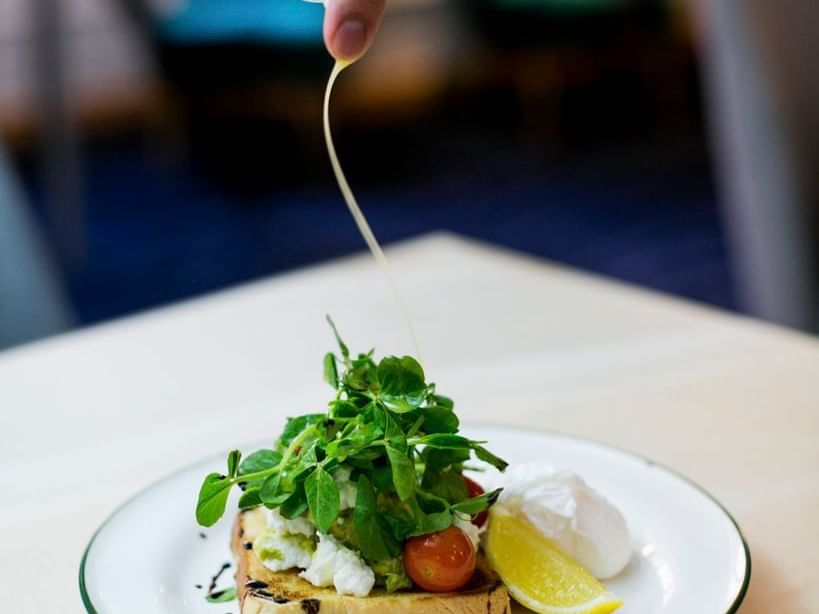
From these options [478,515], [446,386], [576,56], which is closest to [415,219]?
[576,56]

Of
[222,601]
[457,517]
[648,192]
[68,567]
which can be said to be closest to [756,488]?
[457,517]

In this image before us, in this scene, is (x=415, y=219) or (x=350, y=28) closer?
(x=350, y=28)

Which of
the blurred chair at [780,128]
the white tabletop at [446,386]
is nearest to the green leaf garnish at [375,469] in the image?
the white tabletop at [446,386]

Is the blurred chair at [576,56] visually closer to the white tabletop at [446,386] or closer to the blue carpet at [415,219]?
the blue carpet at [415,219]

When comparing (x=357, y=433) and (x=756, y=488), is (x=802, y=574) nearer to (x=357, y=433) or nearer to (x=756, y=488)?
(x=756, y=488)

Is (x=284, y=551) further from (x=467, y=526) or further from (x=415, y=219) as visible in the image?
(x=415, y=219)

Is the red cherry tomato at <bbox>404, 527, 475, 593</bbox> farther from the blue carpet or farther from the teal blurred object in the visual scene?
the teal blurred object

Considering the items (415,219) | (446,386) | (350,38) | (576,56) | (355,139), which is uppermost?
(350,38)
